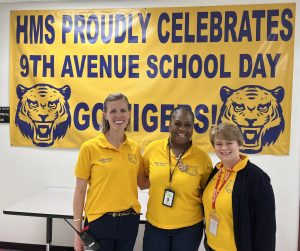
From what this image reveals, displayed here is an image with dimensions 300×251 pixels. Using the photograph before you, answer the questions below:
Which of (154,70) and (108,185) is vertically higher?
(154,70)

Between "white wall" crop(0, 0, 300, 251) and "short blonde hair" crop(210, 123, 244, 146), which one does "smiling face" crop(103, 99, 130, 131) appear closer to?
"short blonde hair" crop(210, 123, 244, 146)

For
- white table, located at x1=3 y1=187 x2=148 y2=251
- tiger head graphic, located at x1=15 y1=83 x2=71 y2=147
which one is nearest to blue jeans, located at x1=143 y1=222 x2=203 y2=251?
white table, located at x1=3 y1=187 x2=148 y2=251

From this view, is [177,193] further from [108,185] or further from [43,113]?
[43,113]

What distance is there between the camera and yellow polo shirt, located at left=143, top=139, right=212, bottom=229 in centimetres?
186

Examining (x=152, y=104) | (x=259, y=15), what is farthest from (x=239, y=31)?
(x=152, y=104)

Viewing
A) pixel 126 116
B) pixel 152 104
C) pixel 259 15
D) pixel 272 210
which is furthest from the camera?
pixel 152 104

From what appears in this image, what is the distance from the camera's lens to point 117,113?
183 centimetres

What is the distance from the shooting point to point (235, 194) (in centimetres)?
164

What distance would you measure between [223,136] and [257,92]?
142 cm

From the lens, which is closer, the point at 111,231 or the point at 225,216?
the point at 225,216

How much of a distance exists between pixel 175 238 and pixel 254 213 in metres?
0.47

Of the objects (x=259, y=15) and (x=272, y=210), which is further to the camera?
(x=259, y=15)

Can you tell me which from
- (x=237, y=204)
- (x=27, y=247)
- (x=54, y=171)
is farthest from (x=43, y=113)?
(x=237, y=204)

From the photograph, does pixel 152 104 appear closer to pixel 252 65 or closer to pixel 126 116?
pixel 252 65
